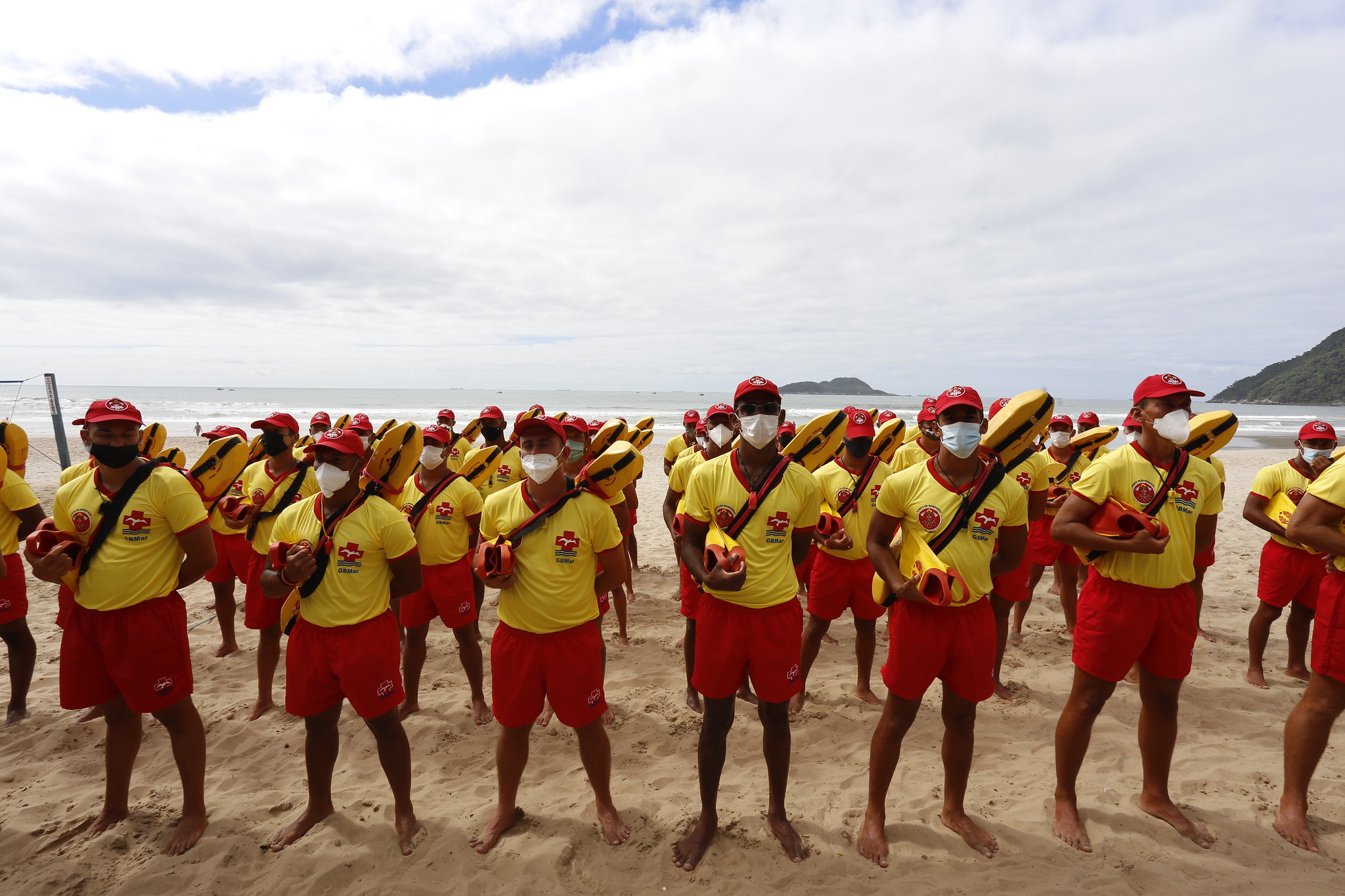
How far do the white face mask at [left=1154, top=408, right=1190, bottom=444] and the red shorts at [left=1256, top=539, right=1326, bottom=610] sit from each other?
278 centimetres

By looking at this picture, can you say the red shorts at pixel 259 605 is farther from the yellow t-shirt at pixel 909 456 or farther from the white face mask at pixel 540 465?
the yellow t-shirt at pixel 909 456

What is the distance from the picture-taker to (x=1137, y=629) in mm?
3525

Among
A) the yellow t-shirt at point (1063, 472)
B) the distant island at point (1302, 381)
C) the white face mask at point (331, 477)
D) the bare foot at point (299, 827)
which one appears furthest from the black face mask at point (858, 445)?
the distant island at point (1302, 381)

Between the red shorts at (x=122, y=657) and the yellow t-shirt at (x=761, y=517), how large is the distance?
10.5 feet

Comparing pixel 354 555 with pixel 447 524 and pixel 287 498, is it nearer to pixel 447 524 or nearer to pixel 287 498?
pixel 447 524

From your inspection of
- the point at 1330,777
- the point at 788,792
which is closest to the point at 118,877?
the point at 788,792

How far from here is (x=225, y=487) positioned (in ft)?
18.1

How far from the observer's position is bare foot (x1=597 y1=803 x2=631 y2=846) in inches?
147

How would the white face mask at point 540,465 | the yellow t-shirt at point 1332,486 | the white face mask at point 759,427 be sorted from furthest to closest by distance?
the white face mask at point 759,427, the white face mask at point 540,465, the yellow t-shirt at point 1332,486

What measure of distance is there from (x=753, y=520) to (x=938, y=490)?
3.64 ft

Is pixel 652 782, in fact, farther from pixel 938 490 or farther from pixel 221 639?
pixel 221 639

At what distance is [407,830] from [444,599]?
170 cm

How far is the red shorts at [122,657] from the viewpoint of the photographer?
351 cm

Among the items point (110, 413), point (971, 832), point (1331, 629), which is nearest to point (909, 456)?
point (1331, 629)
